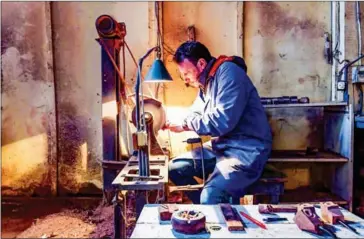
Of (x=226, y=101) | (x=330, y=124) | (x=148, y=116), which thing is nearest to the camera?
(x=226, y=101)

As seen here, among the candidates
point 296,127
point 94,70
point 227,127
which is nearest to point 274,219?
point 227,127

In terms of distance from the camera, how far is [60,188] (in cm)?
333

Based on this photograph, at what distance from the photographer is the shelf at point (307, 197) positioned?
2.81 metres

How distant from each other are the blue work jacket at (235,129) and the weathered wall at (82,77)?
117 cm

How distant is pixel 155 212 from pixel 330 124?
2046mm

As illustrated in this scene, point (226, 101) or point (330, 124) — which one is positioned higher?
point (226, 101)

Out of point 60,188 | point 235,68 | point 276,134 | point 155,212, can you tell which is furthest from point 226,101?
point 60,188

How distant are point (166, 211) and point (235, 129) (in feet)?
2.90

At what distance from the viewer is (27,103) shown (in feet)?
10.8

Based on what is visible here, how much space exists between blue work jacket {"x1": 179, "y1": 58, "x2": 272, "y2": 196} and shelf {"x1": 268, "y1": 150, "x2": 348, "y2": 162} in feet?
1.91

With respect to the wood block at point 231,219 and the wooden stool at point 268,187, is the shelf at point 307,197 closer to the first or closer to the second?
the wooden stool at point 268,187

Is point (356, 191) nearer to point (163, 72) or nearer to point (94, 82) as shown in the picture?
point (163, 72)

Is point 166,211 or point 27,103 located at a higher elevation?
point 27,103

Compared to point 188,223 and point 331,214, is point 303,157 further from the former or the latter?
point 188,223
